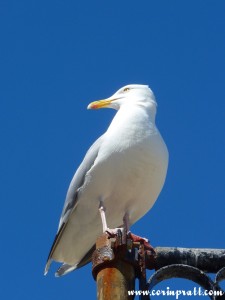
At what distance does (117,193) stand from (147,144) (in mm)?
579

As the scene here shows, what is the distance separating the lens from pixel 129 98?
9.09 meters

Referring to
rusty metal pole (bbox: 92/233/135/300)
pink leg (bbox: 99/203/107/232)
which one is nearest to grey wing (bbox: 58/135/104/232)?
pink leg (bbox: 99/203/107/232)

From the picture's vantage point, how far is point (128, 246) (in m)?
3.58

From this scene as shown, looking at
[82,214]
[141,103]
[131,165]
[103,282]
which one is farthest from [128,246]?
[141,103]

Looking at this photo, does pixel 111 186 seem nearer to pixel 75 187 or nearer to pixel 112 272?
pixel 75 187

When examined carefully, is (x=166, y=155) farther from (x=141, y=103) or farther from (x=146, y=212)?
(x=141, y=103)

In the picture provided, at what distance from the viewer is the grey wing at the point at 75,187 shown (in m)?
7.41

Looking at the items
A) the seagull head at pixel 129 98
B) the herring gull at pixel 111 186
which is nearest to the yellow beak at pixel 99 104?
the seagull head at pixel 129 98

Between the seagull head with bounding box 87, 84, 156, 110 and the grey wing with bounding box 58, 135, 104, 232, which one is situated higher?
the seagull head with bounding box 87, 84, 156, 110

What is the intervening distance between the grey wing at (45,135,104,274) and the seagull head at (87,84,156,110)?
1.41m

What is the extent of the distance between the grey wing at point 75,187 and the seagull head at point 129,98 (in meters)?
1.41

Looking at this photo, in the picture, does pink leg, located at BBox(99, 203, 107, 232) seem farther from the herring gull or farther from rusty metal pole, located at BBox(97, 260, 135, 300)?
rusty metal pole, located at BBox(97, 260, 135, 300)

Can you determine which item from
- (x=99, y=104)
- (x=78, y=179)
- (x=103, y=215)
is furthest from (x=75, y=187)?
(x=99, y=104)

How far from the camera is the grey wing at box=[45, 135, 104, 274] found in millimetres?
7406
